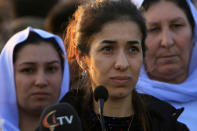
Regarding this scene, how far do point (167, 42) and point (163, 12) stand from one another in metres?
0.31

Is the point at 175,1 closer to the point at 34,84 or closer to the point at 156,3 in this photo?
the point at 156,3

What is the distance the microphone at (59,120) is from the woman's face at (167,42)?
2019 mm

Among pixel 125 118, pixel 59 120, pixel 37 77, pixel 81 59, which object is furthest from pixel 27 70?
pixel 59 120

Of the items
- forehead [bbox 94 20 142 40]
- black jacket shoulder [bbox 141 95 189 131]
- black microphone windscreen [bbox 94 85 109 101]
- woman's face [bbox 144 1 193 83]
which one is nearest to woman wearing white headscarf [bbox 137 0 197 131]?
woman's face [bbox 144 1 193 83]

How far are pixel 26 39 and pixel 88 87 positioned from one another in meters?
1.30

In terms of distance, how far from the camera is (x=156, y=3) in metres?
4.63

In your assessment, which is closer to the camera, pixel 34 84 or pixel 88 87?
pixel 88 87

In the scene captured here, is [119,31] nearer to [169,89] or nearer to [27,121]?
[169,89]

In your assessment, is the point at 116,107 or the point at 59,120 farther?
the point at 116,107

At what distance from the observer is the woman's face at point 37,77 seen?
445cm

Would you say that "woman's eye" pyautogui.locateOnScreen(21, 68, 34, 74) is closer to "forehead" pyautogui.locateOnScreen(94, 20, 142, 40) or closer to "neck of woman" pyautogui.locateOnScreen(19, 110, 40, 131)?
"neck of woman" pyautogui.locateOnScreen(19, 110, 40, 131)

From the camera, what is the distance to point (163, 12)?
4512 mm

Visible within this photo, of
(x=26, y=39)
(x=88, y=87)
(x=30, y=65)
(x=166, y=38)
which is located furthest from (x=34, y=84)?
(x=166, y=38)

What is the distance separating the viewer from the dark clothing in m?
3.42
